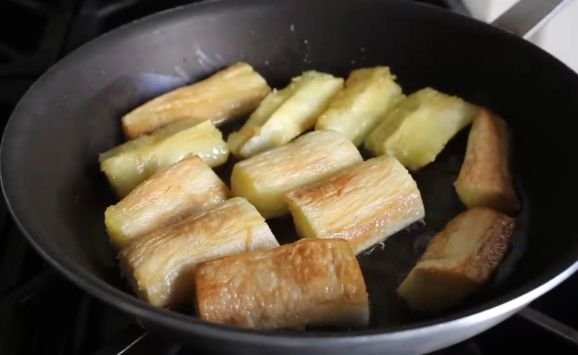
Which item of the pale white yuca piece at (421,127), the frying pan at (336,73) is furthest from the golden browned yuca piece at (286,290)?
the pale white yuca piece at (421,127)

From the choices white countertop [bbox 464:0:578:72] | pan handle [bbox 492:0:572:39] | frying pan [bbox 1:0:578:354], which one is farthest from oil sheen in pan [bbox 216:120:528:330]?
white countertop [bbox 464:0:578:72]

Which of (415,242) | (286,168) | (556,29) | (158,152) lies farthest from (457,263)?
(556,29)

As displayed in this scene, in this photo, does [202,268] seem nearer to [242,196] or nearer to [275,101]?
[242,196]

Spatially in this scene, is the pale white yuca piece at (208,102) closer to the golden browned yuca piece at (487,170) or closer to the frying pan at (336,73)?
the frying pan at (336,73)

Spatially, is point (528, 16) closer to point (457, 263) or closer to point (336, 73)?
point (336, 73)

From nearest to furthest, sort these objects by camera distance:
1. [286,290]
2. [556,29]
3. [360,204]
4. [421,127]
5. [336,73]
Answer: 1. [286,290]
2. [360,204]
3. [421,127]
4. [336,73]
5. [556,29]
